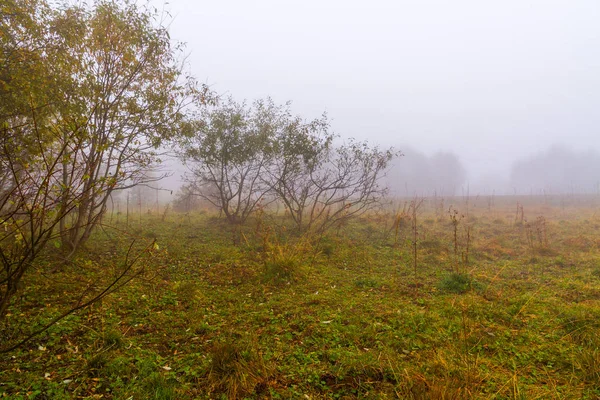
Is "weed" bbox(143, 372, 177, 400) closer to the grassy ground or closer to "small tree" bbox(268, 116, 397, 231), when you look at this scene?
the grassy ground

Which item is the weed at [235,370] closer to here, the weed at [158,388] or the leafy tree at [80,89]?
the weed at [158,388]

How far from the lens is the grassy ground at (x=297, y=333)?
2.66 metres

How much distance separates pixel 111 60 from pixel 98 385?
225 inches

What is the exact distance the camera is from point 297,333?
3770mm

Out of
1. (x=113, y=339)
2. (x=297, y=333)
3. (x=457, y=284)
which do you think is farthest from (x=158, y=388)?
(x=457, y=284)

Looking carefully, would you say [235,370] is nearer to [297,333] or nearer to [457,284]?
[297,333]

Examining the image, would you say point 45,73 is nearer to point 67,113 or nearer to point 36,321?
point 67,113

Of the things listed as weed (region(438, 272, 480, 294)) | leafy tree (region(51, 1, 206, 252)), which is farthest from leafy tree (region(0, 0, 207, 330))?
weed (region(438, 272, 480, 294))

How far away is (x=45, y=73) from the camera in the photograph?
4910mm

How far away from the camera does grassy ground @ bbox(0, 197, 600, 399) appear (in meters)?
2.66

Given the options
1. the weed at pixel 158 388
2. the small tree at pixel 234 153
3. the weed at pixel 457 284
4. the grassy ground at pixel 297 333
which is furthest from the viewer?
the small tree at pixel 234 153

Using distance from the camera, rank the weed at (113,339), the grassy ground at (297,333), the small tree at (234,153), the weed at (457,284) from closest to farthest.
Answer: the grassy ground at (297,333)
the weed at (113,339)
the weed at (457,284)
the small tree at (234,153)

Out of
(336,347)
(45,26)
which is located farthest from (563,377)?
(45,26)

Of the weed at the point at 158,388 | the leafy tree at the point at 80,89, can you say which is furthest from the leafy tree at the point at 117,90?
the weed at the point at 158,388
